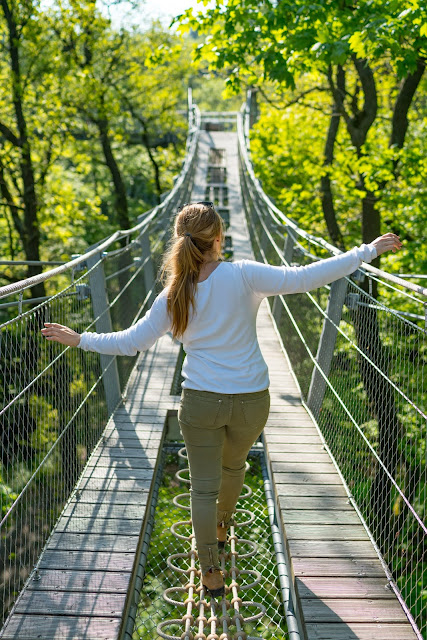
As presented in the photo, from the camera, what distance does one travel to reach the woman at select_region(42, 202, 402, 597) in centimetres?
247

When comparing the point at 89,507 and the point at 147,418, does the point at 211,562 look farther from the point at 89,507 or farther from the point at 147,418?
the point at 147,418

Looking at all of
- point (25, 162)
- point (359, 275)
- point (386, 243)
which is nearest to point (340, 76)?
point (25, 162)

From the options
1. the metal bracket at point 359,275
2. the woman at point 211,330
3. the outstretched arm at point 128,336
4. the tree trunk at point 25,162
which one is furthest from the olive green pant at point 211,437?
the tree trunk at point 25,162

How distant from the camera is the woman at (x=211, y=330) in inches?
97.3

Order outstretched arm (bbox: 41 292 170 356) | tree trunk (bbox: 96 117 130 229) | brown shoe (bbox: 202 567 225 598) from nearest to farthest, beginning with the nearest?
outstretched arm (bbox: 41 292 170 356) < brown shoe (bbox: 202 567 225 598) < tree trunk (bbox: 96 117 130 229)

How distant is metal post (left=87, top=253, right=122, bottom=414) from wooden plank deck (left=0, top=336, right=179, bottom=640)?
138 mm

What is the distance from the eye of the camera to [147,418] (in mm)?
4453

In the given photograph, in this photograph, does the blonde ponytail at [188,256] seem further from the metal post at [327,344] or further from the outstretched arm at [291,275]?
the metal post at [327,344]

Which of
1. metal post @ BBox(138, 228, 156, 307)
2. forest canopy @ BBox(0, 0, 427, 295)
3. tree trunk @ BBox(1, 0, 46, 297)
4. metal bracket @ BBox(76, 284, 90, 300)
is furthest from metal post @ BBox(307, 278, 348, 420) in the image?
tree trunk @ BBox(1, 0, 46, 297)

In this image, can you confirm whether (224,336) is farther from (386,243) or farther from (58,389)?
(58,389)

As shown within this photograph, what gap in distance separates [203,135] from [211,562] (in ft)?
74.0

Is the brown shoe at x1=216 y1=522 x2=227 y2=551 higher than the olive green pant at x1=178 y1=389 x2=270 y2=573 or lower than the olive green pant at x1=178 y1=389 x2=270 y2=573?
lower

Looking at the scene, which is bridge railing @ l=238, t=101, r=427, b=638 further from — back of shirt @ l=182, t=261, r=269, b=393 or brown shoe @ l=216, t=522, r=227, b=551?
brown shoe @ l=216, t=522, r=227, b=551

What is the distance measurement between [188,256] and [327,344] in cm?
191
